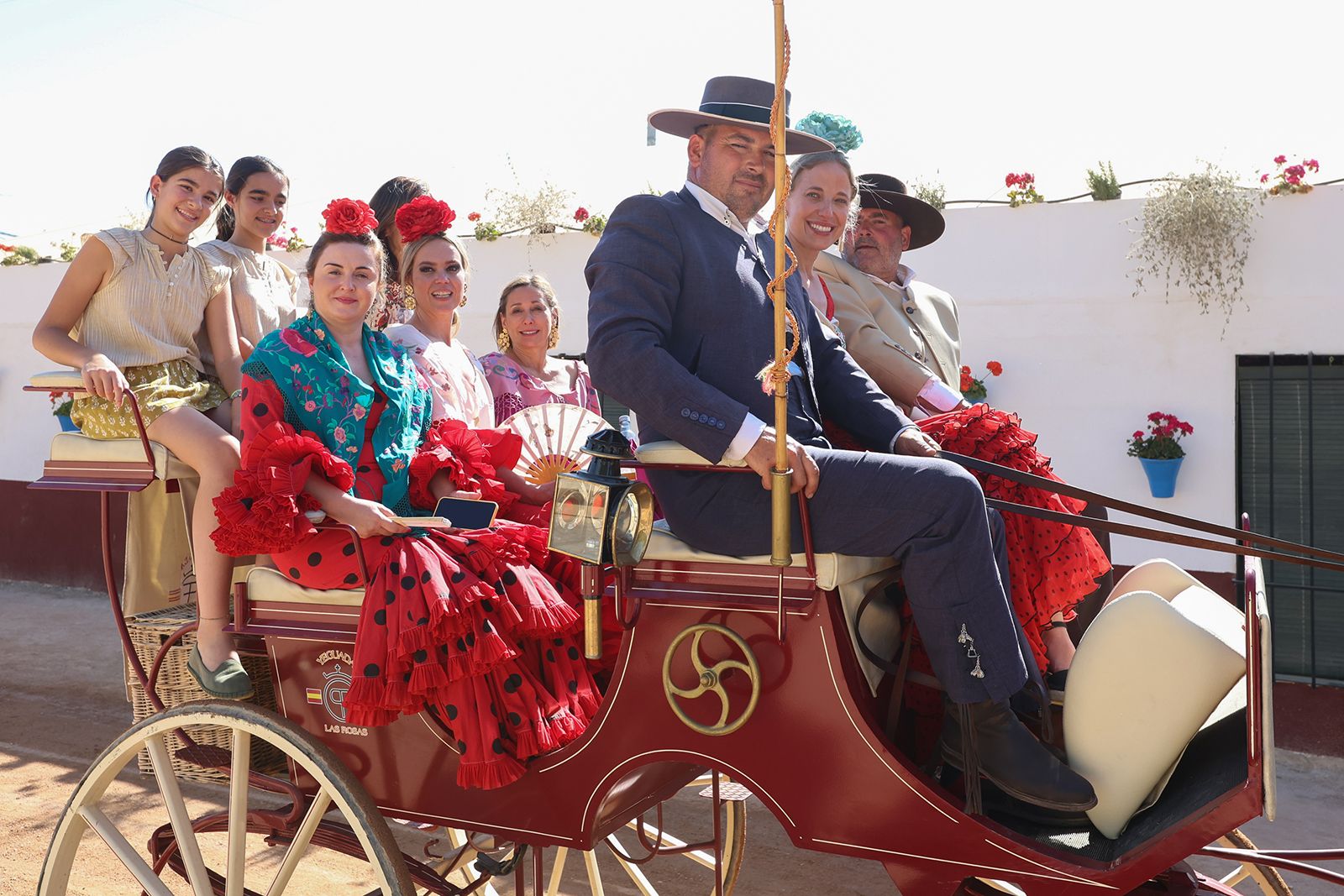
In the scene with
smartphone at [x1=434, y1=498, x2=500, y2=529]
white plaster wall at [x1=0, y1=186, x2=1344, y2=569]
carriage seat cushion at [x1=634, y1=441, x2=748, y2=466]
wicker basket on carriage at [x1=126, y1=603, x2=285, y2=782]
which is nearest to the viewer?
carriage seat cushion at [x1=634, y1=441, x2=748, y2=466]

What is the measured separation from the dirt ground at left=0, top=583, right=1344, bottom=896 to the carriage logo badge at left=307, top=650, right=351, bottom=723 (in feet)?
5.94

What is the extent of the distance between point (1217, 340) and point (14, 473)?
9650 mm

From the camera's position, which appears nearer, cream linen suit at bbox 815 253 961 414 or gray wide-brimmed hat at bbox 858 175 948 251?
cream linen suit at bbox 815 253 961 414

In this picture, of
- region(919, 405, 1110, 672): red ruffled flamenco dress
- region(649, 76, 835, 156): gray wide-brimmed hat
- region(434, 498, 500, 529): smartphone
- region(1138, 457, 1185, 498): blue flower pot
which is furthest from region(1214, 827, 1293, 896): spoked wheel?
region(1138, 457, 1185, 498): blue flower pot

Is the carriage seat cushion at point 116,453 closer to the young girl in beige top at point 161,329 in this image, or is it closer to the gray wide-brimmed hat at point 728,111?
the young girl in beige top at point 161,329

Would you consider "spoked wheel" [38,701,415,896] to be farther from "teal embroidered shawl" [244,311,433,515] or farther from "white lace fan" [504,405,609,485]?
"white lace fan" [504,405,609,485]

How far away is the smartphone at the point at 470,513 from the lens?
9.23 feet

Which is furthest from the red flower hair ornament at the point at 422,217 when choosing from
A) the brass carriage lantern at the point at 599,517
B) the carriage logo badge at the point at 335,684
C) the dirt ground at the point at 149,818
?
the dirt ground at the point at 149,818

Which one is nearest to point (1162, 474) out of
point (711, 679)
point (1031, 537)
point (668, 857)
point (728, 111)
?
point (668, 857)

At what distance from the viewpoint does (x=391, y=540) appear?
103 inches

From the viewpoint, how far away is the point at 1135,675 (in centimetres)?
228

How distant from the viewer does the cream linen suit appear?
379 cm

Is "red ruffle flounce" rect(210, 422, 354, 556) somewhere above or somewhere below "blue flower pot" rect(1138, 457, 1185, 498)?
above

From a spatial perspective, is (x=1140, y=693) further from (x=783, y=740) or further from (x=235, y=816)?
(x=235, y=816)
